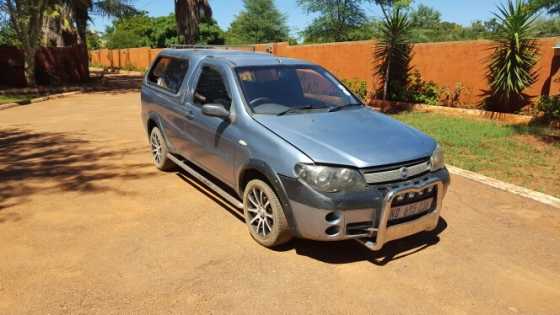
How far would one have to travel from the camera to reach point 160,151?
Result: 6.41 m

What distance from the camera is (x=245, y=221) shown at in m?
4.69

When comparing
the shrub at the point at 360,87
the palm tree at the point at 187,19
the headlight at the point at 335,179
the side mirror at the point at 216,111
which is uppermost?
the palm tree at the point at 187,19

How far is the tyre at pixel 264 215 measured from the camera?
3.84m

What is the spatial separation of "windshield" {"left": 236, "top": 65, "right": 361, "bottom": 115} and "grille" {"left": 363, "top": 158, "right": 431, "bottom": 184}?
4.08ft

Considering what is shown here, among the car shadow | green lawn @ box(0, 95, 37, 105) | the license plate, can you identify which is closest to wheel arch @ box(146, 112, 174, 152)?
the car shadow

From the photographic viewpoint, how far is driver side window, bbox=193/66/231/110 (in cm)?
476

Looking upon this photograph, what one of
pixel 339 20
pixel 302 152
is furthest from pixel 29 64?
pixel 339 20

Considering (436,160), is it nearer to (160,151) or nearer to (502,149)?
(160,151)

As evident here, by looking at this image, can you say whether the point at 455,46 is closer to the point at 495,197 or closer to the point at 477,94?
the point at 477,94

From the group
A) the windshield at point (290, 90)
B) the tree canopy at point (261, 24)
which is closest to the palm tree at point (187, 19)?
Result: the windshield at point (290, 90)

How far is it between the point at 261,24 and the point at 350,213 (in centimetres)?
5217

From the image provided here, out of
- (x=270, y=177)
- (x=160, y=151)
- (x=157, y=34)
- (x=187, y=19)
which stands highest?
(x=157, y=34)

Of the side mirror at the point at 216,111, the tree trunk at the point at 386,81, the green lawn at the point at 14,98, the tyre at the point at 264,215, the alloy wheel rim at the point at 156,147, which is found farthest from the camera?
the green lawn at the point at 14,98

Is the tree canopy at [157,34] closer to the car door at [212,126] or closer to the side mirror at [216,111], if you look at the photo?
the car door at [212,126]
